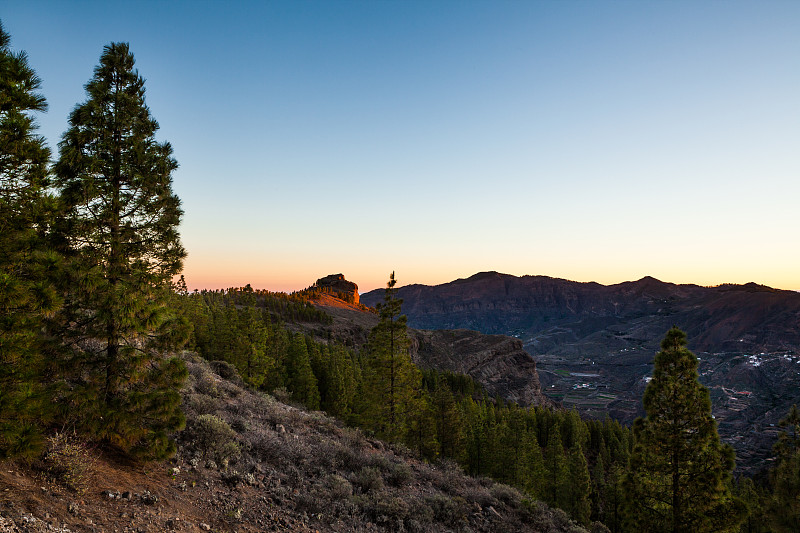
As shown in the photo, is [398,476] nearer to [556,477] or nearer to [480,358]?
[556,477]

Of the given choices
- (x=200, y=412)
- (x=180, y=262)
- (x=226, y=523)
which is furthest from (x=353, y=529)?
(x=180, y=262)

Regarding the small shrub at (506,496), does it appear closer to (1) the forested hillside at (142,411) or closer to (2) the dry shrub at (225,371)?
(1) the forested hillside at (142,411)

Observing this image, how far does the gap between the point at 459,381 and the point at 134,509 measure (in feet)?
357

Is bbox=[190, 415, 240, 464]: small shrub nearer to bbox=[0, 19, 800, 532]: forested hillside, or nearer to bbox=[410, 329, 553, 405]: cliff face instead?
bbox=[0, 19, 800, 532]: forested hillside

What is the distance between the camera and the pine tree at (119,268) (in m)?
8.20

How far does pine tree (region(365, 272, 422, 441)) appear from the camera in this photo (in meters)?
27.5

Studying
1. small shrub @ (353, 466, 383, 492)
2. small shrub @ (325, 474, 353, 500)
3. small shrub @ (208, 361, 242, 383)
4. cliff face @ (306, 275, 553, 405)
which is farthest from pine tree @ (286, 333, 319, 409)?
cliff face @ (306, 275, 553, 405)

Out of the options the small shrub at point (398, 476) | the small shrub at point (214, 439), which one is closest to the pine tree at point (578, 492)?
the small shrub at point (398, 476)

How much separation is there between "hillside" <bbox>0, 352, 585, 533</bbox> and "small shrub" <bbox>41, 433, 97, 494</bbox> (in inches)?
1.4

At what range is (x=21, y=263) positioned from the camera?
698cm

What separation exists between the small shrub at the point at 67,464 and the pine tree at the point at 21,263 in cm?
63

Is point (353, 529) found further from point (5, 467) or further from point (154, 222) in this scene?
point (154, 222)

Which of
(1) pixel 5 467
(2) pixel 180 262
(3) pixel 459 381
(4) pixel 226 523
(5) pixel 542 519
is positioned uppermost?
(2) pixel 180 262

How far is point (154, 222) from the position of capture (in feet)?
30.7
